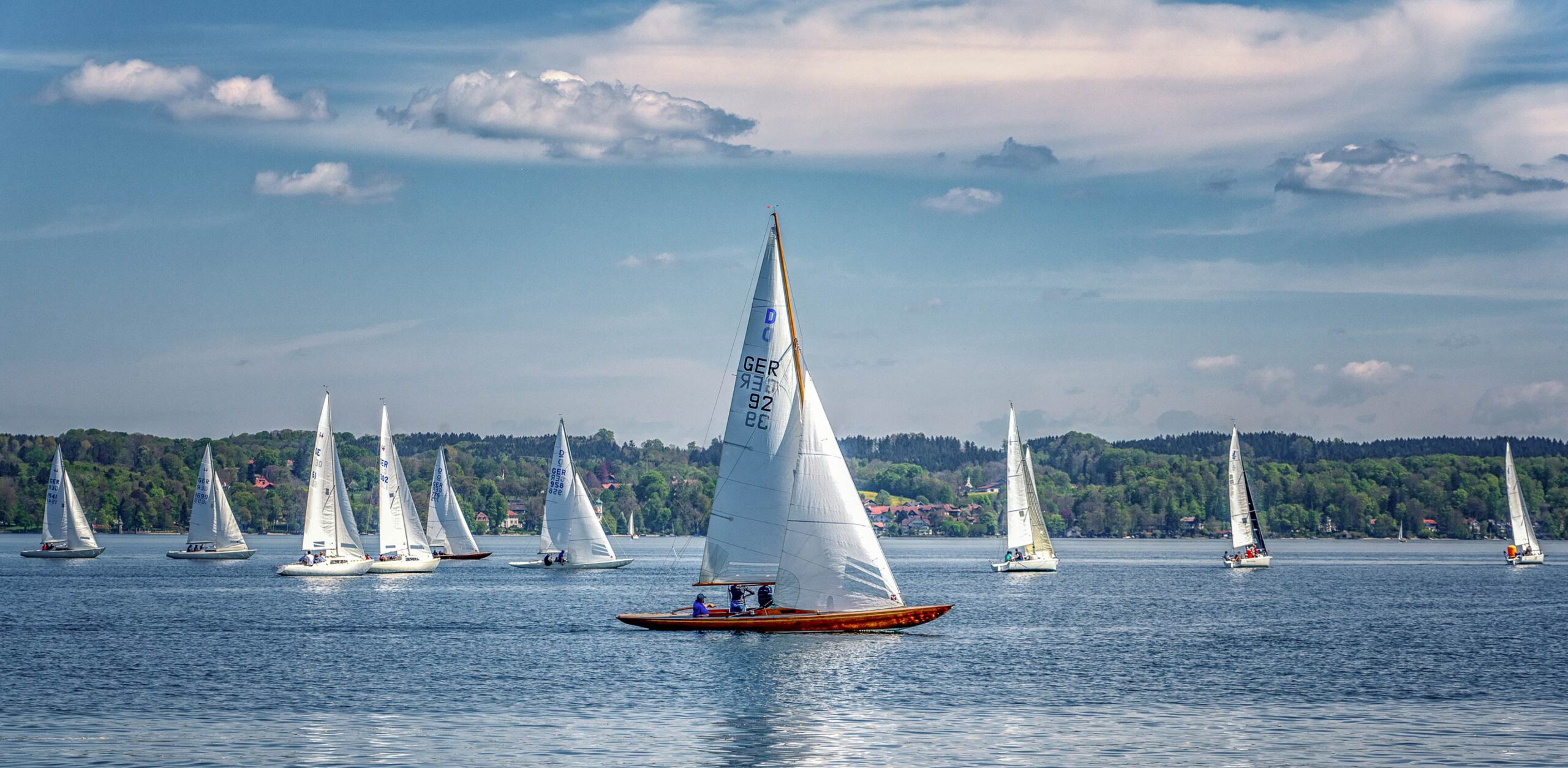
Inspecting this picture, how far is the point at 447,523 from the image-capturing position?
449ft

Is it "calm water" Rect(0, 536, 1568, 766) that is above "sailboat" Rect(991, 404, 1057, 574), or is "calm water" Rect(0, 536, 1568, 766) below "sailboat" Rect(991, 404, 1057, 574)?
below

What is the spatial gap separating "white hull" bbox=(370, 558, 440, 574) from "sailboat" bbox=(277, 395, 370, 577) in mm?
2129

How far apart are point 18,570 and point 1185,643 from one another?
97.9m

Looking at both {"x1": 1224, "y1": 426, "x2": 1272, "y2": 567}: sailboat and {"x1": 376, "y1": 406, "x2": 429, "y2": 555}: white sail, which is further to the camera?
{"x1": 1224, "y1": 426, "x2": 1272, "y2": 567}: sailboat

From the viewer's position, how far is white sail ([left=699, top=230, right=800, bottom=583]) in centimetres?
5566

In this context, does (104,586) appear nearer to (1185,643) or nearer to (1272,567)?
(1185,643)

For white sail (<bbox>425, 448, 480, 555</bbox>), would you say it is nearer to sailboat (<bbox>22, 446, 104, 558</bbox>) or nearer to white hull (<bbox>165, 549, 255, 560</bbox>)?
white hull (<bbox>165, 549, 255, 560</bbox>)

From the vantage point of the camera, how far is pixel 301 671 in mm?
50312

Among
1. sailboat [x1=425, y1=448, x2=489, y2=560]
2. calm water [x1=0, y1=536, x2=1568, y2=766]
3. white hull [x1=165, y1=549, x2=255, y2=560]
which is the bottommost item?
calm water [x1=0, y1=536, x2=1568, y2=766]

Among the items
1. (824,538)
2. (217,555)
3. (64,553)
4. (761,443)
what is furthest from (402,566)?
(824,538)

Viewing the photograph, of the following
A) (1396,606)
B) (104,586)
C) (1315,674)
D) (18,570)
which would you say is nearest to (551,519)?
(104,586)

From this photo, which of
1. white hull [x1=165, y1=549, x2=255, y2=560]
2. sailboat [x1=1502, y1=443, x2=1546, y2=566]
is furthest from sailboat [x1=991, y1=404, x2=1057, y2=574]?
white hull [x1=165, y1=549, x2=255, y2=560]

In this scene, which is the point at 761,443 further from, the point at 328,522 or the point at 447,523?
the point at 447,523

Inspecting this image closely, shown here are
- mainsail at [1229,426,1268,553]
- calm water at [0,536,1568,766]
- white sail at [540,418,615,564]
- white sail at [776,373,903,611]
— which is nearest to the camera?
calm water at [0,536,1568,766]
